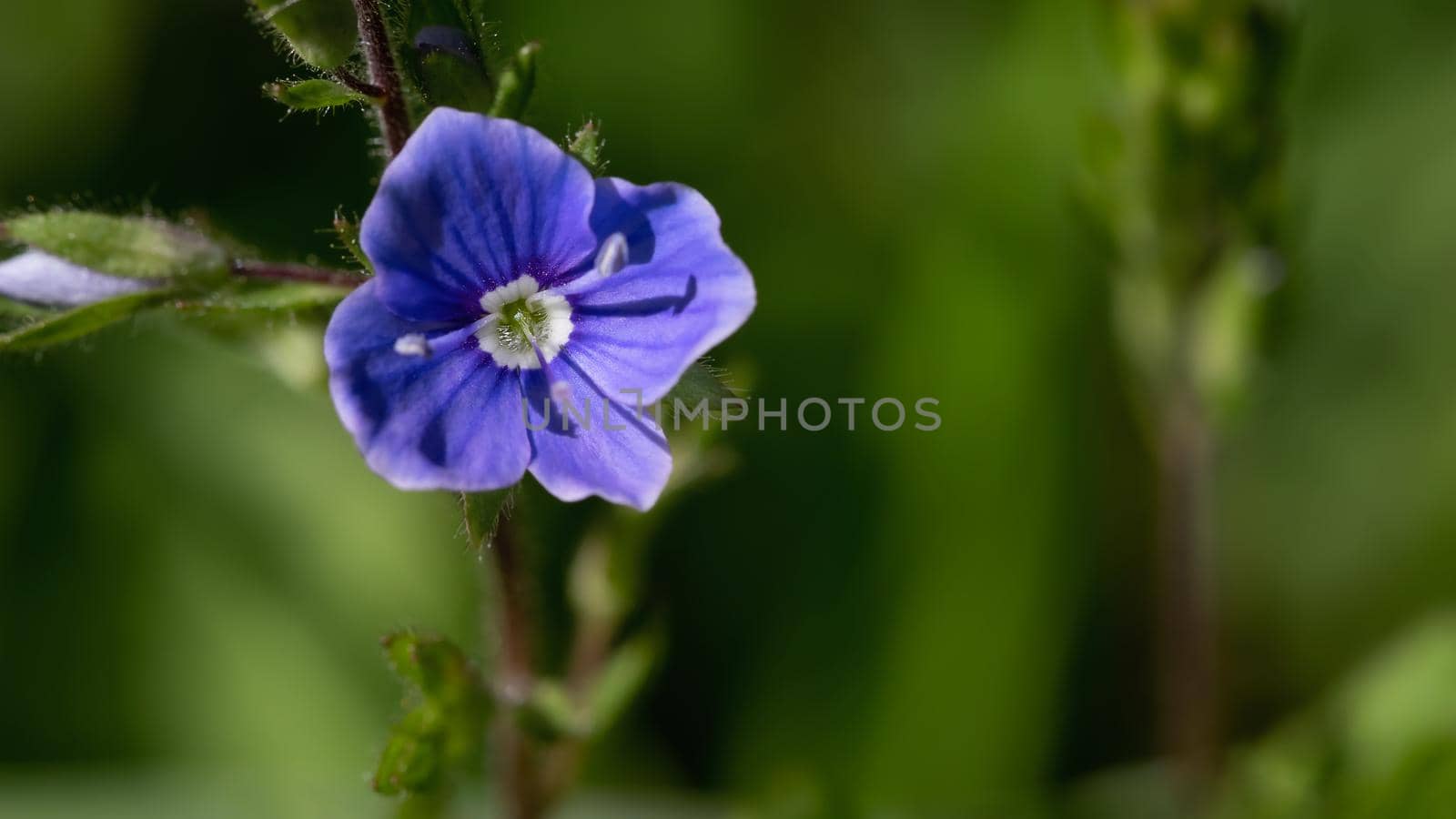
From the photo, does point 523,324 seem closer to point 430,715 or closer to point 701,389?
point 701,389

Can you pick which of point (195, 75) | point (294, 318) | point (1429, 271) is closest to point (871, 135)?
point (1429, 271)

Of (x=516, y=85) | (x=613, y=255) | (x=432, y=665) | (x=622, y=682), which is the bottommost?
(x=622, y=682)

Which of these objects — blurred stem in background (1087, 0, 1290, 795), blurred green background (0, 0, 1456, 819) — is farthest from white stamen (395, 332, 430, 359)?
blurred stem in background (1087, 0, 1290, 795)

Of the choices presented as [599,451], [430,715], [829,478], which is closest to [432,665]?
[430,715]

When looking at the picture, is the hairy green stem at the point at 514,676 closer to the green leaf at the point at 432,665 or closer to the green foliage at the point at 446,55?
the green leaf at the point at 432,665

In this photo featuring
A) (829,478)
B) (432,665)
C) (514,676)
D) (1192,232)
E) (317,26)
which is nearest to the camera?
(317,26)

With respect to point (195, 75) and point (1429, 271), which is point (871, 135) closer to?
point (1429, 271)
